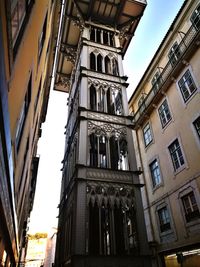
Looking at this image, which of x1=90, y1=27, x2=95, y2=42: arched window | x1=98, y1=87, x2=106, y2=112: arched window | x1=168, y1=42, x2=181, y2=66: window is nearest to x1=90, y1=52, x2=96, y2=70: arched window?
x1=90, y1=27, x2=95, y2=42: arched window

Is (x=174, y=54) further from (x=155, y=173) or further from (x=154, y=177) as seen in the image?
(x=154, y=177)

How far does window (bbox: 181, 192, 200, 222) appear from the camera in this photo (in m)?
12.9

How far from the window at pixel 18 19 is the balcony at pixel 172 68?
41.0ft

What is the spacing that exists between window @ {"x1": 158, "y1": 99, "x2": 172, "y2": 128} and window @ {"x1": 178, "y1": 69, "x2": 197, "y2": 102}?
2.13 meters

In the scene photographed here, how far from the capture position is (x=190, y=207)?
44.2ft

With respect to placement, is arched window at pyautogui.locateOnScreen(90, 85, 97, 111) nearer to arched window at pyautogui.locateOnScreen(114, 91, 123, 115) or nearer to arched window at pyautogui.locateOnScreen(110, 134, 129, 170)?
arched window at pyautogui.locateOnScreen(114, 91, 123, 115)

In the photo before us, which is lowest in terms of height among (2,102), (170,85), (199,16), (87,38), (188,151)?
(2,102)

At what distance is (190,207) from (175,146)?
4400mm

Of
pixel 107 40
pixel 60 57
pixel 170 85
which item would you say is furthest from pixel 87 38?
pixel 170 85

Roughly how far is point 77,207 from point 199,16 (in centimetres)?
1550

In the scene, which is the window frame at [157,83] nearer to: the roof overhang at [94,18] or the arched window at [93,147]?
the roof overhang at [94,18]

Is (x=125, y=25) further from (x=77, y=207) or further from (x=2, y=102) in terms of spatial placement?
(x=2, y=102)

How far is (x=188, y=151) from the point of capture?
1423 cm

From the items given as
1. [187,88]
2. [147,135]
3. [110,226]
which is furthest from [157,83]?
[110,226]
